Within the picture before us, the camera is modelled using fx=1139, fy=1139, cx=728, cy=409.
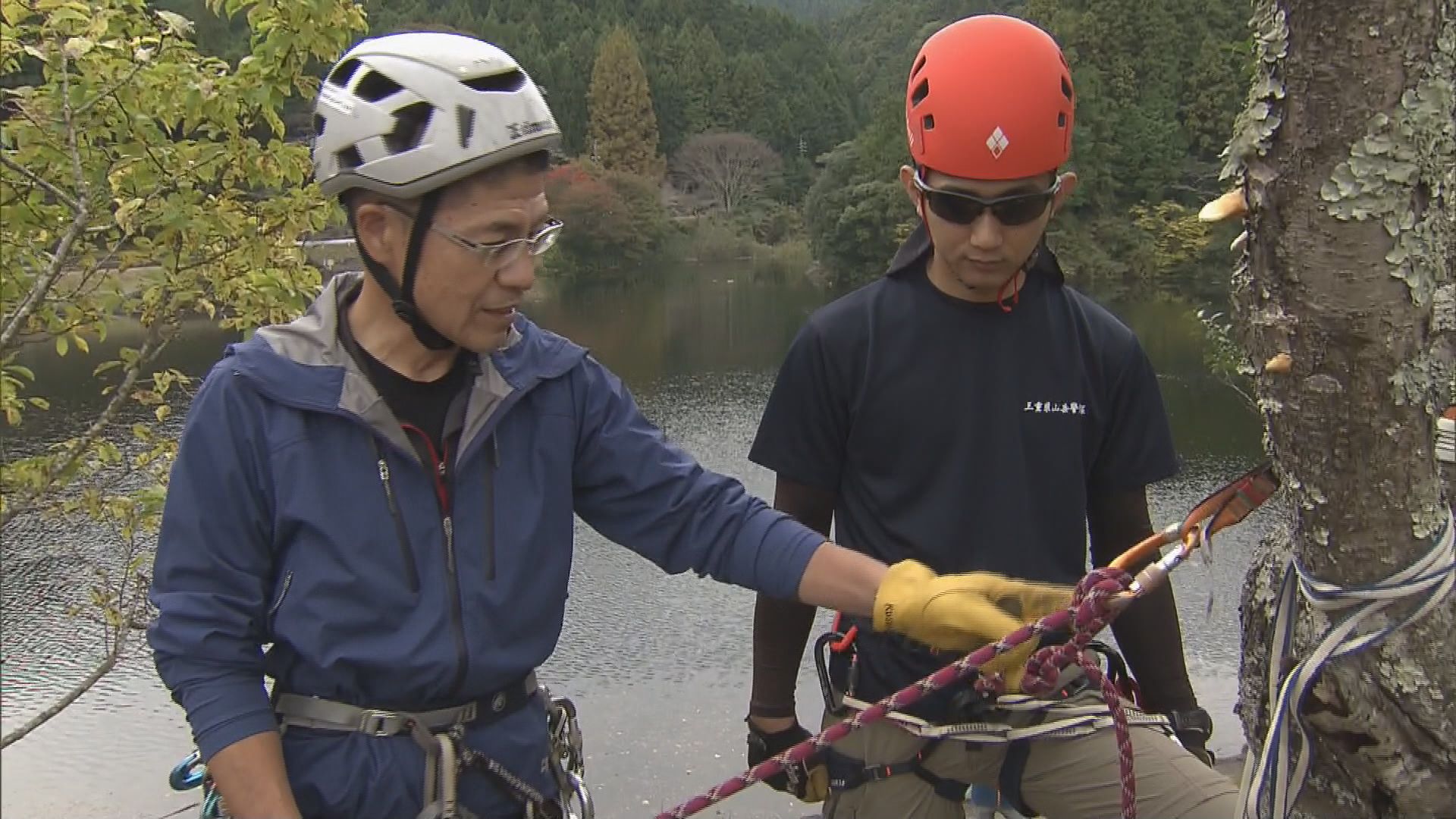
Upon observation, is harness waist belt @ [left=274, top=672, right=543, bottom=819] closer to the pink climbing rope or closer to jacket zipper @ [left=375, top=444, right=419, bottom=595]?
jacket zipper @ [left=375, top=444, right=419, bottom=595]

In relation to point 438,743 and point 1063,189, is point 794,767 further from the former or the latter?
point 1063,189

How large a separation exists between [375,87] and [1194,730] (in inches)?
87.4

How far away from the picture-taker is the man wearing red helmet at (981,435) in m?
2.42

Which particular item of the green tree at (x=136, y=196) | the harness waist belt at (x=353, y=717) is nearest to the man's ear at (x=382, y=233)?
the harness waist belt at (x=353, y=717)

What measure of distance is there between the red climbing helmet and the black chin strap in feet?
3.55

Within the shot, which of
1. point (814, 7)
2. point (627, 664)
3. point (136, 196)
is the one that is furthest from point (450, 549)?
point (814, 7)

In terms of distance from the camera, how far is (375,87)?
6.76ft

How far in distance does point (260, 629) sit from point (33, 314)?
3.09 metres

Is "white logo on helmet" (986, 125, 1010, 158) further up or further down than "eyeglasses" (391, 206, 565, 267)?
further up

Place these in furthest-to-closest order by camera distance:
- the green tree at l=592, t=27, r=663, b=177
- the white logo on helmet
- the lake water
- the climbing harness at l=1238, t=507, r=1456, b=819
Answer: the green tree at l=592, t=27, r=663, b=177
the lake water
the white logo on helmet
the climbing harness at l=1238, t=507, r=1456, b=819

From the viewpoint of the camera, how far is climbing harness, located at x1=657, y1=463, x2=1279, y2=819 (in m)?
1.81

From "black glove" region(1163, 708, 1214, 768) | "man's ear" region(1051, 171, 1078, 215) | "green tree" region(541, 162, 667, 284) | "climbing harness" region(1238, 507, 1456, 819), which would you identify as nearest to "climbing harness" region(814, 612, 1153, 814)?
"black glove" region(1163, 708, 1214, 768)

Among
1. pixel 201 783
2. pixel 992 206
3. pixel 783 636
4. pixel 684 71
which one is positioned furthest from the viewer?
pixel 684 71

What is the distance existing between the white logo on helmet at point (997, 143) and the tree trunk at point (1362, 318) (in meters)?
0.83
